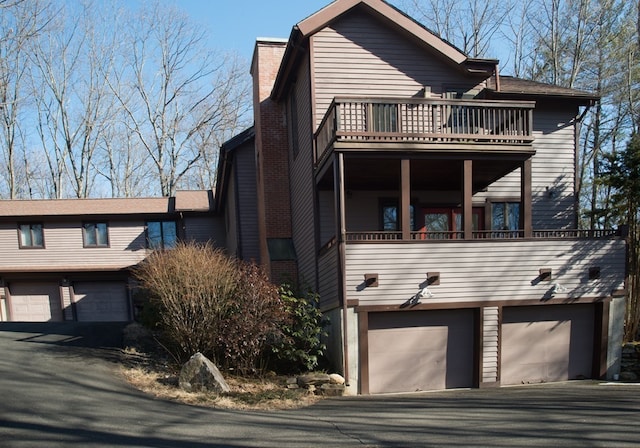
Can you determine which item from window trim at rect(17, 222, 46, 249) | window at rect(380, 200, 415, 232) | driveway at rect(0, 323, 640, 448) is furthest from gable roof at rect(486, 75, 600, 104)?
window trim at rect(17, 222, 46, 249)

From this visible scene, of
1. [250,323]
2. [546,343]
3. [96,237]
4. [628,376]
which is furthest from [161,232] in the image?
[628,376]

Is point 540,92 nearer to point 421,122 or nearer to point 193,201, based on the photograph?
point 421,122

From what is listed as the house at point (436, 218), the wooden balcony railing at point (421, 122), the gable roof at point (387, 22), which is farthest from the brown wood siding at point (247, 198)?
the wooden balcony railing at point (421, 122)

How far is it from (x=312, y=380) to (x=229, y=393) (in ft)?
5.90

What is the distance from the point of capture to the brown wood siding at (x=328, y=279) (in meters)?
Result: 10.8

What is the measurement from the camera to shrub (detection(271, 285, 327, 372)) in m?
10.3

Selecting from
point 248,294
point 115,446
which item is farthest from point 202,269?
point 115,446

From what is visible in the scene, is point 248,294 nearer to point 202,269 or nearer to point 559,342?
point 202,269

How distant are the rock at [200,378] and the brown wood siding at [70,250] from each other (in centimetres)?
1485

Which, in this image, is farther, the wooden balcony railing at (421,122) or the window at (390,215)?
the window at (390,215)

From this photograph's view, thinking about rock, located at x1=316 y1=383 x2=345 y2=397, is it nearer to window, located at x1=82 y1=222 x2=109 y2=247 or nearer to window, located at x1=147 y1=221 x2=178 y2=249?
window, located at x1=147 y1=221 x2=178 y2=249

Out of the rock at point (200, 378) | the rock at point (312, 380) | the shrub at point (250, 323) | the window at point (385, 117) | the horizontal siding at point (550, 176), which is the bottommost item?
the rock at point (312, 380)

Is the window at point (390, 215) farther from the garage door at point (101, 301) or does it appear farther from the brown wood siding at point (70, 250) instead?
the garage door at point (101, 301)

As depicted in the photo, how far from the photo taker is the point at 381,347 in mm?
10828
